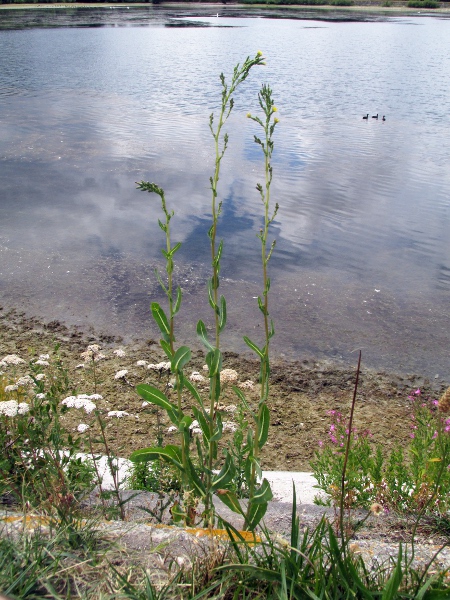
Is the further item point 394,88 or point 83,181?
point 394,88

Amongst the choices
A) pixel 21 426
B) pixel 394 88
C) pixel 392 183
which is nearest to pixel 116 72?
pixel 394 88

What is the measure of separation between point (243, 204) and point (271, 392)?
4.99 m

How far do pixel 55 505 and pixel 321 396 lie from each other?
3061mm

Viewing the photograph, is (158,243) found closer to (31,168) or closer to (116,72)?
(31,168)

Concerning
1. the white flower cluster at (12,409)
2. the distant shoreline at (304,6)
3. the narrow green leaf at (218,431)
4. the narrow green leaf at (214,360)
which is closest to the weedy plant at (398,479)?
the narrow green leaf at (218,431)

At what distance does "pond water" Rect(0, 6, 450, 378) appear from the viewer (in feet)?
20.7

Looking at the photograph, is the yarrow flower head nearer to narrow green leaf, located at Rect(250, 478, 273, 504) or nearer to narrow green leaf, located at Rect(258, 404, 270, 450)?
narrow green leaf, located at Rect(258, 404, 270, 450)

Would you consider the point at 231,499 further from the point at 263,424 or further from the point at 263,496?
the point at 263,424

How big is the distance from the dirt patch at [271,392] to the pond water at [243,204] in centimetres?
28

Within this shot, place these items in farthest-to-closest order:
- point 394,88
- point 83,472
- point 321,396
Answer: point 394,88 < point 321,396 < point 83,472

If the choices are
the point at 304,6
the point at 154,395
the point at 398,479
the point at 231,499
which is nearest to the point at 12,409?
the point at 154,395

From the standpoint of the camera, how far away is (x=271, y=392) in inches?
197

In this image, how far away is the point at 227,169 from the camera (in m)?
11.2

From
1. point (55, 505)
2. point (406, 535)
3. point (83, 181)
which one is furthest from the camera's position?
point (83, 181)
